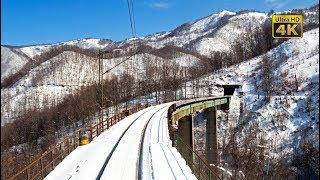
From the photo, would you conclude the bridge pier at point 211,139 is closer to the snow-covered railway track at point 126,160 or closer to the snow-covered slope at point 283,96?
the snow-covered slope at point 283,96

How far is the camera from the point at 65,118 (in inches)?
5448

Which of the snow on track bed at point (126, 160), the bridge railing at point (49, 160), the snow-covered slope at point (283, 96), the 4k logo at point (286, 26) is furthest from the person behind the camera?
the snow-covered slope at point (283, 96)

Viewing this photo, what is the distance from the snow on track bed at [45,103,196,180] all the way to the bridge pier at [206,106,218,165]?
40149 millimetres

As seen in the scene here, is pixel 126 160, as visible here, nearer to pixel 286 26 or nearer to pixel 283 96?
pixel 286 26

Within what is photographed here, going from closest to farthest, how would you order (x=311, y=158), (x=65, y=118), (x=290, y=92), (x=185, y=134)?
(x=185, y=134), (x=311, y=158), (x=290, y=92), (x=65, y=118)

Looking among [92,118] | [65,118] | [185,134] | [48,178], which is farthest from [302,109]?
[48,178]

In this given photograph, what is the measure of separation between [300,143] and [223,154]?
14298 millimetres

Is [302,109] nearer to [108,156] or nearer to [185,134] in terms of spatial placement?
[185,134]

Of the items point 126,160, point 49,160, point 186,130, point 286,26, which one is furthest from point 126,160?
point 186,130

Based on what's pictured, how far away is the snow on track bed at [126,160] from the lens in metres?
20.7

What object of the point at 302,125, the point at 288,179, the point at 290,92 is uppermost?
the point at 290,92

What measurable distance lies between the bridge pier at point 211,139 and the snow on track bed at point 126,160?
40.1 metres

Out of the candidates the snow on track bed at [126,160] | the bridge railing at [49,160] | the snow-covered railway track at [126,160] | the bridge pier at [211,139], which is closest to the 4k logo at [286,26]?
the snow on track bed at [126,160]

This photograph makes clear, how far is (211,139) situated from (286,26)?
6796cm
